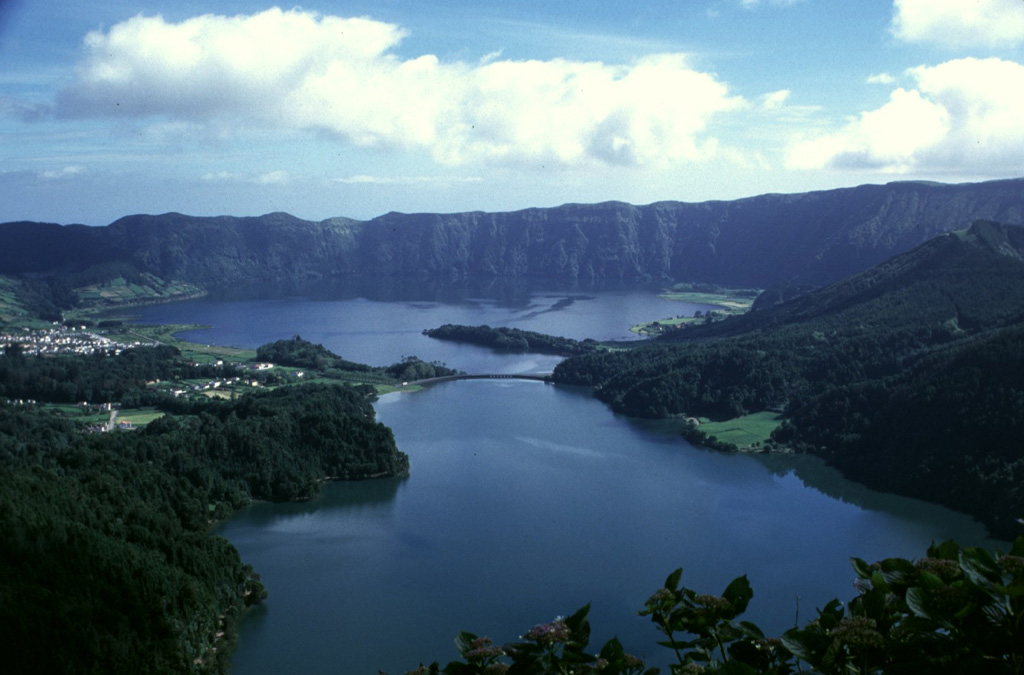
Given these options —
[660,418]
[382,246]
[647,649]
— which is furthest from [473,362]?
[382,246]

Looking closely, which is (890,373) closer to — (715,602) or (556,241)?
(715,602)

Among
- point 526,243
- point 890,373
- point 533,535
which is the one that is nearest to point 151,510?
point 533,535

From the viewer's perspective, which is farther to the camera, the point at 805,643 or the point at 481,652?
the point at 481,652

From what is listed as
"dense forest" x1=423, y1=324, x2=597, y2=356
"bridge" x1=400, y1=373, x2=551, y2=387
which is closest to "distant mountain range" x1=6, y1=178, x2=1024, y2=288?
"dense forest" x1=423, y1=324, x2=597, y2=356

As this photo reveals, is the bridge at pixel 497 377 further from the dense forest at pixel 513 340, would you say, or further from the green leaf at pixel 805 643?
the green leaf at pixel 805 643

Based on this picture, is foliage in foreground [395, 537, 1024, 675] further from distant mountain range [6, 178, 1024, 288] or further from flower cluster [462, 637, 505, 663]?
distant mountain range [6, 178, 1024, 288]
